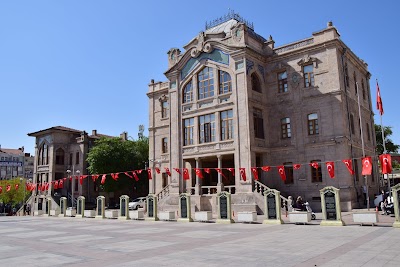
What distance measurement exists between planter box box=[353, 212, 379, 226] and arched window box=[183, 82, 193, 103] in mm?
20226

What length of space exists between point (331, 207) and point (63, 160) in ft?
157

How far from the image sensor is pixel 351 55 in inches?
1299

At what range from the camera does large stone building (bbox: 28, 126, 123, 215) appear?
5528 cm

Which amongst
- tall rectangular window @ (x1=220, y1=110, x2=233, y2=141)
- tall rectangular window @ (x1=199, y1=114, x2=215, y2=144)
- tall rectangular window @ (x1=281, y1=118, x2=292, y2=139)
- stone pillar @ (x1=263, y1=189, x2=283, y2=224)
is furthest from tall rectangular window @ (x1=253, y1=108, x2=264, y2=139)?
stone pillar @ (x1=263, y1=189, x2=283, y2=224)

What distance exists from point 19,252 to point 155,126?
27.9 metres

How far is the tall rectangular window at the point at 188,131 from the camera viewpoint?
34.5 m

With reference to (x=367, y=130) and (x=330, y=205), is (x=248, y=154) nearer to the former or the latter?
(x=330, y=205)

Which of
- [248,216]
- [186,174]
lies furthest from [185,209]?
[186,174]

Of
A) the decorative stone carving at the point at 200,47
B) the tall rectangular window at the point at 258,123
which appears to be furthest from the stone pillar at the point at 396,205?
the decorative stone carving at the point at 200,47

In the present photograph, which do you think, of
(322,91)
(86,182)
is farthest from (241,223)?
(86,182)

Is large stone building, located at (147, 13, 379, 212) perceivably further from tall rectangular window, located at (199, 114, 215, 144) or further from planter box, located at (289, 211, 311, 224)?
planter box, located at (289, 211, 311, 224)

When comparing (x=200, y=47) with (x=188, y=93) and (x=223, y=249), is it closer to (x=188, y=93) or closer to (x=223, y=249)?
(x=188, y=93)

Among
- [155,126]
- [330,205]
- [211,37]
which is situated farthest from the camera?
[155,126]

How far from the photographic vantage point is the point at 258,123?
104 ft
